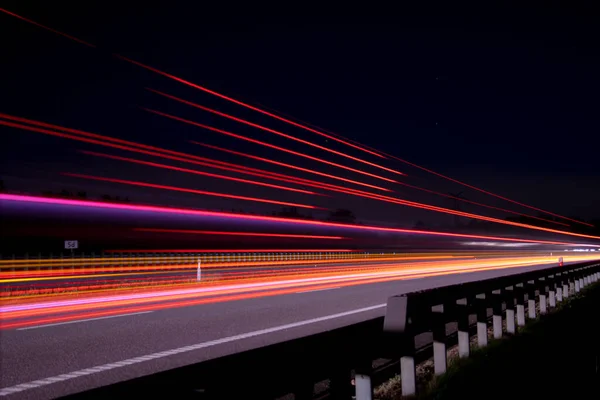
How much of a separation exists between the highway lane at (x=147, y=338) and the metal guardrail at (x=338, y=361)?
96.0 inches

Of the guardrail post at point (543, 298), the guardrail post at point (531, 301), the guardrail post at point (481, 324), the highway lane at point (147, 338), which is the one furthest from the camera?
the guardrail post at point (543, 298)

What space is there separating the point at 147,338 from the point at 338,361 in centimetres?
574

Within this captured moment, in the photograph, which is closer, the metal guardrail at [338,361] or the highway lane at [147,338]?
the metal guardrail at [338,361]

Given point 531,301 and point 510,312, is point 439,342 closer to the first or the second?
point 510,312

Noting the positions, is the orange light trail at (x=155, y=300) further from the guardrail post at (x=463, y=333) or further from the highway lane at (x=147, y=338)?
the guardrail post at (x=463, y=333)

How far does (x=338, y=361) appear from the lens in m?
4.11

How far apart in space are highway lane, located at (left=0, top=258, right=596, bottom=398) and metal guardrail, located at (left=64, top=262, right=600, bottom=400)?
2439 millimetres

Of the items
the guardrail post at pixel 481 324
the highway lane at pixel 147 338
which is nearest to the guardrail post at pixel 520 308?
the guardrail post at pixel 481 324

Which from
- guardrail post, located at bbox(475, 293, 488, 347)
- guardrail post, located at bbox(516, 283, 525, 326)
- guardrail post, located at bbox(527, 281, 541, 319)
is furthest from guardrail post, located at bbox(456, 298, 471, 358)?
guardrail post, located at bbox(527, 281, 541, 319)

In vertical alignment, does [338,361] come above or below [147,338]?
above

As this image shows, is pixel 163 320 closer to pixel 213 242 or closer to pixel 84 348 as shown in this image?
pixel 84 348

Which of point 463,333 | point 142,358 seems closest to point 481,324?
point 463,333

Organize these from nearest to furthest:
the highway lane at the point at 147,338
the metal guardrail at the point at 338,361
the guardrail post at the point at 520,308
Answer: the metal guardrail at the point at 338,361 < the highway lane at the point at 147,338 < the guardrail post at the point at 520,308

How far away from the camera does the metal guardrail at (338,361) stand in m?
2.78
